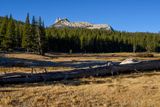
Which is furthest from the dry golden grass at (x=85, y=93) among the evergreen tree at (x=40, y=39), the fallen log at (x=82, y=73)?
the evergreen tree at (x=40, y=39)

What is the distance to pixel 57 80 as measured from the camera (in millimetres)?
28938

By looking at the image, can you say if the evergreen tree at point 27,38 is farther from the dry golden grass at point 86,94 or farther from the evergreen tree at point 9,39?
the dry golden grass at point 86,94

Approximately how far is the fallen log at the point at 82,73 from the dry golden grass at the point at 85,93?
95cm

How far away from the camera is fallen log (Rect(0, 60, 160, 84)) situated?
27359mm

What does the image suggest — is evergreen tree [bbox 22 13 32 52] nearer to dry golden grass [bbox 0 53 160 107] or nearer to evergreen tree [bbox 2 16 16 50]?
evergreen tree [bbox 2 16 16 50]

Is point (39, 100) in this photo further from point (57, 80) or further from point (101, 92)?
point (57, 80)

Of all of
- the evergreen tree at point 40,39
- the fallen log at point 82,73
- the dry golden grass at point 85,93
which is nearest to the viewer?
the dry golden grass at point 85,93

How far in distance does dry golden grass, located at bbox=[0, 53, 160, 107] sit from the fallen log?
0.95 metres

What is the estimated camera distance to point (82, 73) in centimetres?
3028

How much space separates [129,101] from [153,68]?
14232 mm

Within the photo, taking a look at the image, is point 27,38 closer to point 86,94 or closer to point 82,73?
point 82,73

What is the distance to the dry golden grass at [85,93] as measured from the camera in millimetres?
20500

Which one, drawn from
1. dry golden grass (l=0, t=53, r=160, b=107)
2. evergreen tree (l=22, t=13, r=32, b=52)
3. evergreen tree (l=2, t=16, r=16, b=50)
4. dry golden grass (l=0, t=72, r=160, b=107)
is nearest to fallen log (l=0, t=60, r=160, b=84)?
dry golden grass (l=0, t=53, r=160, b=107)

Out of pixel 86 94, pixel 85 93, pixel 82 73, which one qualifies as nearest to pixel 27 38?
pixel 82 73
